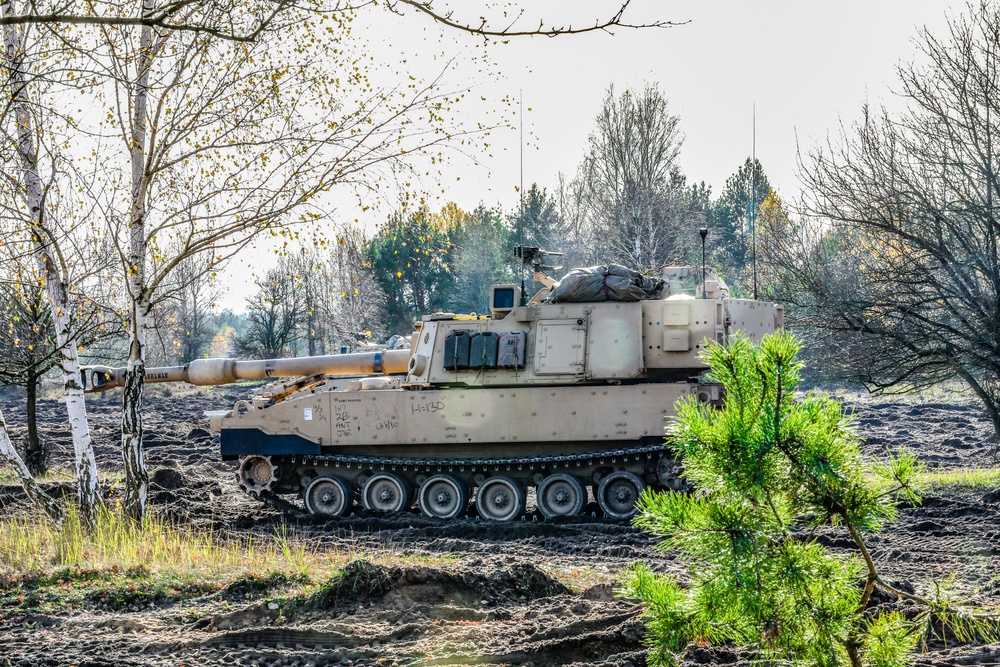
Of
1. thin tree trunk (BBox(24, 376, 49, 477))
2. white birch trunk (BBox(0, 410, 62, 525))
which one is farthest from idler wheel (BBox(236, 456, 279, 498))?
thin tree trunk (BBox(24, 376, 49, 477))

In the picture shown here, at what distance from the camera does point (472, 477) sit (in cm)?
1377

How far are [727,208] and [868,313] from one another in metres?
37.3

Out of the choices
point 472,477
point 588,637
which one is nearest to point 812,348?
point 472,477

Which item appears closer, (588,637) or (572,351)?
(588,637)

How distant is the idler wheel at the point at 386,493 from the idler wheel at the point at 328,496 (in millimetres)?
257

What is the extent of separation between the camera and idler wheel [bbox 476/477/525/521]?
13.4m

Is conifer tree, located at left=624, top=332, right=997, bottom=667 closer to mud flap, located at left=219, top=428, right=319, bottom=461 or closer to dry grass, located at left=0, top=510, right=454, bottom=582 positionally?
dry grass, located at left=0, top=510, right=454, bottom=582

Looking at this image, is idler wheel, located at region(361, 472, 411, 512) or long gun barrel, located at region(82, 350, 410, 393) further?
long gun barrel, located at region(82, 350, 410, 393)

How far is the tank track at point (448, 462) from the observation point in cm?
1284

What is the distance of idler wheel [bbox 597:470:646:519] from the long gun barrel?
4.05m

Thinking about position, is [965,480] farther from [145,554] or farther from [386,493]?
[145,554]

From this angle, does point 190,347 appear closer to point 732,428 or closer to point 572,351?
point 572,351

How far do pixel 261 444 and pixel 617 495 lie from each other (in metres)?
5.11

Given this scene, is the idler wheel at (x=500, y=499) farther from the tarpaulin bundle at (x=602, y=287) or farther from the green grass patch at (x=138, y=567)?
the green grass patch at (x=138, y=567)
